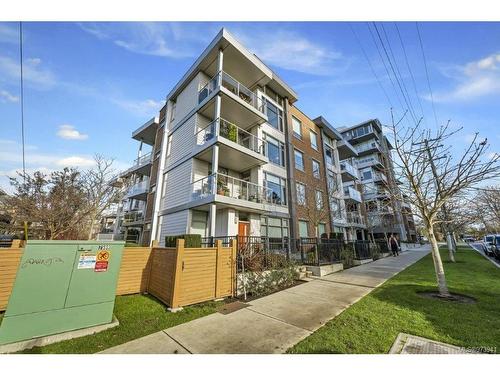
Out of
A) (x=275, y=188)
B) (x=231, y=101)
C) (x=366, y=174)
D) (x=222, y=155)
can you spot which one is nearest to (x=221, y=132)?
(x=222, y=155)

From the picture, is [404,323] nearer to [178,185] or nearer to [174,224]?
[174,224]

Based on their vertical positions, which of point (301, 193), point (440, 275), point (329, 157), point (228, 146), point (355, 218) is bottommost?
point (440, 275)

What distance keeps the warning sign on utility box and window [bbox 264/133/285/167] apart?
1324cm

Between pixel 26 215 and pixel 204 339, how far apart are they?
15.6 metres

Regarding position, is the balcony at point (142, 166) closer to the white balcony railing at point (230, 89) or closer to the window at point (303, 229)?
the white balcony railing at point (230, 89)

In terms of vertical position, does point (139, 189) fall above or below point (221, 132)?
below

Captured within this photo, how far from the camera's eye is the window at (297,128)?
20.4 m

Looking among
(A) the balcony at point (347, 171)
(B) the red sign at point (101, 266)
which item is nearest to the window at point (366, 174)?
(A) the balcony at point (347, 171)

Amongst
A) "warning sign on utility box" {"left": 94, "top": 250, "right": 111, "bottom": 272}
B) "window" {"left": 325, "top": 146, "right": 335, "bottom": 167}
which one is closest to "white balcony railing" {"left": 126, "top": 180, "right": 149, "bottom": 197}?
"warning sign on utility box" {"left": 94, "top": 250, "right": 111, "bottom": 272}

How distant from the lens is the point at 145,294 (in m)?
7.48

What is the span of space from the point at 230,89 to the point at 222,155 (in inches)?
230

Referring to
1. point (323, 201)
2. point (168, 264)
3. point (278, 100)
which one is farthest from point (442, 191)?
point (278, 100)

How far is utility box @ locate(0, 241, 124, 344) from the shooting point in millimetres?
3971

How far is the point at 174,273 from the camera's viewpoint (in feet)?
20.2
